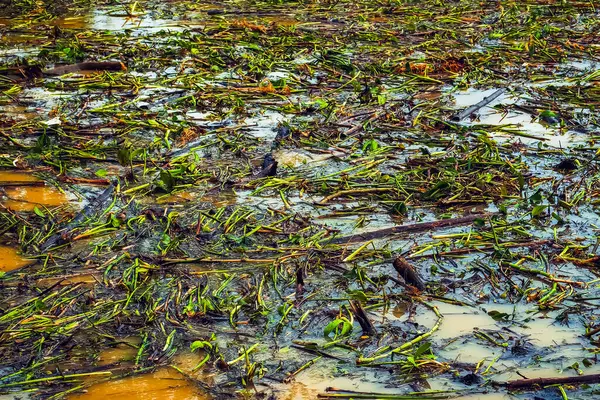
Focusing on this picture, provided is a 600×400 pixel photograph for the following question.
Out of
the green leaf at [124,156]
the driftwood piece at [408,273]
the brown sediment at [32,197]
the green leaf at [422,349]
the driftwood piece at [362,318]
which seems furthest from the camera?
the green leaf at [124,156]

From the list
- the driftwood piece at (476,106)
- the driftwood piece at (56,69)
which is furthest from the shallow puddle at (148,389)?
the driftwood piece at (56,69)

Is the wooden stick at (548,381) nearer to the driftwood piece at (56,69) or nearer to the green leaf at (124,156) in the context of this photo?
the green leaf at (124,156)

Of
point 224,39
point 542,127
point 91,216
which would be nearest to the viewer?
point 91,216

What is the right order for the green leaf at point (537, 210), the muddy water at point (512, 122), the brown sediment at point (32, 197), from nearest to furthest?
the green leaf at point (537, 210)
the brown sediment at point (32, 197)
the muddy water at point (512, 122)

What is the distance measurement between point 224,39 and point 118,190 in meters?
4.03

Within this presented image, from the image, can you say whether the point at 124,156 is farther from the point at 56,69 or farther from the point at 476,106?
the point at 476,106

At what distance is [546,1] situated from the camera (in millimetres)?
10680

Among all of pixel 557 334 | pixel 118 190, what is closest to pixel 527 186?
pixel 557 334

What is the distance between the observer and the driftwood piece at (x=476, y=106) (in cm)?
641

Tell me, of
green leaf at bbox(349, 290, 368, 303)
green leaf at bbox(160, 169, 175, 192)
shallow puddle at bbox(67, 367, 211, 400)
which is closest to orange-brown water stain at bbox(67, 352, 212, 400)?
shallow puddle at bbox(67, 367, 211, 400)

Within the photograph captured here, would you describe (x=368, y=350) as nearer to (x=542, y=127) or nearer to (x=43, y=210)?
(x=43, y=210)

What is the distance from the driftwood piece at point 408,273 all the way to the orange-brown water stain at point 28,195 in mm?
2170

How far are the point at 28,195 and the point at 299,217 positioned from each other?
1.74 metres

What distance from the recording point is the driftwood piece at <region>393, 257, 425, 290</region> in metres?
4.02
